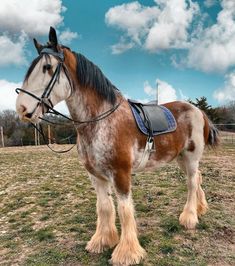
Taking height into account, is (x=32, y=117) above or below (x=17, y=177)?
above

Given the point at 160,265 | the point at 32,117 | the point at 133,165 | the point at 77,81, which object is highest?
the point at 77,81

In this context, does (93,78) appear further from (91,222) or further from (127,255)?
(91,222)

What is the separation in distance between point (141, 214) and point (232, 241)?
5.67ft

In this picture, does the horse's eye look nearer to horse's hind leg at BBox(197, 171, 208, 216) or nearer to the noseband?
the noseband

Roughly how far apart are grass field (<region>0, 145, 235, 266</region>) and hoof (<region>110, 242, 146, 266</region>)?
0.12m

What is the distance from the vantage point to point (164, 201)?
6.68 metres

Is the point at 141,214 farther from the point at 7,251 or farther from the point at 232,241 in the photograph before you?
the point at 7,251

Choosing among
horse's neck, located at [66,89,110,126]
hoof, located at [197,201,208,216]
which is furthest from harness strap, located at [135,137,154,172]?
hoof, located at [197,201,208,216]

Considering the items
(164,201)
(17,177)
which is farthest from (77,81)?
(17,177)

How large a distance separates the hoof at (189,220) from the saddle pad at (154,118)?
58.2 inches

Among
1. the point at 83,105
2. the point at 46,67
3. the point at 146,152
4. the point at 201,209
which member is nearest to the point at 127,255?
the point at 146,152

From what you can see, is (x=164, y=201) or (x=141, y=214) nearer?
(x=141, y=214)

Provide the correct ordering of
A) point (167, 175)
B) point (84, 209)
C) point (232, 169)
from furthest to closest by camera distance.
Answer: point (232, 169) → point (167, 175) → point (84, 209)

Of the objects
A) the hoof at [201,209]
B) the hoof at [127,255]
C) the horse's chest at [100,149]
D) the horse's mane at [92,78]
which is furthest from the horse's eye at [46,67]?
the hoof at [201,209]
